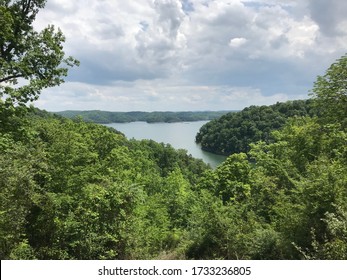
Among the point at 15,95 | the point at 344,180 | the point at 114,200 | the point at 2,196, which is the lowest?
the point at 114,200

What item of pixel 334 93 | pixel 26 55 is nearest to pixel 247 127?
pixel 334 93

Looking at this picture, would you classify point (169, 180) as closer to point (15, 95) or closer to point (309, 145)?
point (309, 145)

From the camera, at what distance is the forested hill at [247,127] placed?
10300 cm

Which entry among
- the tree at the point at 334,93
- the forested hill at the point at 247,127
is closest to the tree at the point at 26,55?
the tree at the point at 334,93

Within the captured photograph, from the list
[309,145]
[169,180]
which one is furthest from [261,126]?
[309,145]

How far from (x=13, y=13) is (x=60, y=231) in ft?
28.9

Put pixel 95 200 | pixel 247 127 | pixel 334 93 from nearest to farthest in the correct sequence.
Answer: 1. pixel 95 200
2. pixel 334 93
3. pixel 247 127

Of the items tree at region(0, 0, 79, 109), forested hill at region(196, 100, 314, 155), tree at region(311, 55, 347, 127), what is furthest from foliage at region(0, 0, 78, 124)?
forested hill at region(196, 100, 314, 155)

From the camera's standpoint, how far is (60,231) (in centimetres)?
1130

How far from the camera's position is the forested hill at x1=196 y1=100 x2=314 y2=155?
103000 millimetres

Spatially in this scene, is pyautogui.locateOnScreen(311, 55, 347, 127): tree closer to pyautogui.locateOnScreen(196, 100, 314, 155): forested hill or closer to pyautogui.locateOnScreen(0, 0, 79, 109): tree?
pyautogui.locateOnScreen(0, 0, 79, 109): tree

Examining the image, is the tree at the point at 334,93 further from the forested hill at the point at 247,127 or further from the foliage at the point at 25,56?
the forested hill at the point at 247,127

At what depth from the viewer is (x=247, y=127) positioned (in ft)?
357

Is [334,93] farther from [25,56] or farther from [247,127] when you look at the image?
[247,127]
